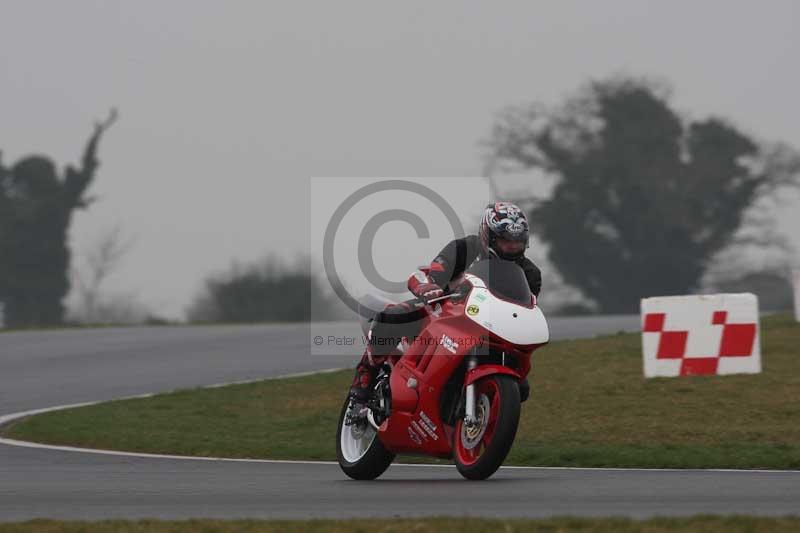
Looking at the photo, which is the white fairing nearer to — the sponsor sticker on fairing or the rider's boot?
the sponsor sticker on fairing

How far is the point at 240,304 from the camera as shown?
56.4 metres

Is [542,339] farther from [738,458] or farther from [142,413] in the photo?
[142,413]

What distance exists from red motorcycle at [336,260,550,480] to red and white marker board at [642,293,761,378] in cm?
626

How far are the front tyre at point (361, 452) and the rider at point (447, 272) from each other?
0.85 ft

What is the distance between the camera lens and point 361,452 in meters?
10.2

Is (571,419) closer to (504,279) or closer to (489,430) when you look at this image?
(504,279)

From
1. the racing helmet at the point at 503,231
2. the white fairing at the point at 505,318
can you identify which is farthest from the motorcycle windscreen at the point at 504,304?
the racing helmet at the point at 503,231

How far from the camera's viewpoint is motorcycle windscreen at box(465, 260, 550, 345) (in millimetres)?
9070

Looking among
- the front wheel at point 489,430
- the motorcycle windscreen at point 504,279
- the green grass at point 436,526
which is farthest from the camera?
the motorcycle windscreen at point 504,279

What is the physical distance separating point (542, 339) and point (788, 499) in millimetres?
1922

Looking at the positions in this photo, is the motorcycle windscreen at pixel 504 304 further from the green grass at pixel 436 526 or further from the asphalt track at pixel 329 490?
the green grass at pixel 436 526

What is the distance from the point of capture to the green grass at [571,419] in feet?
38.9

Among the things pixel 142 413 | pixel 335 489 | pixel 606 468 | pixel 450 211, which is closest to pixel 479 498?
pixel 335 489

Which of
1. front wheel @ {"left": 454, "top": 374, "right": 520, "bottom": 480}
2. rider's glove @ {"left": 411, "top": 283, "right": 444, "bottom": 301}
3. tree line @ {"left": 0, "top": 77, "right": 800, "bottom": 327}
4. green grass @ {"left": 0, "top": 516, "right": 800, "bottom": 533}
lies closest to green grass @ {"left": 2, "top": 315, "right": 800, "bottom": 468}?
front wheel @ {"left": 454, "top": 374, "right": 520, "bottom": 480}
